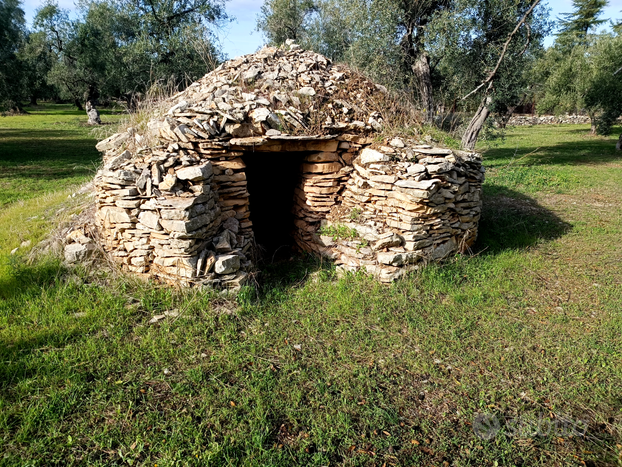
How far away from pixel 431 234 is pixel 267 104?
9.75 ft

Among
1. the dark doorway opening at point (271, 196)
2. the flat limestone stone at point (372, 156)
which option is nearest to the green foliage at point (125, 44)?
the dark doorway opening at point (271, 196)

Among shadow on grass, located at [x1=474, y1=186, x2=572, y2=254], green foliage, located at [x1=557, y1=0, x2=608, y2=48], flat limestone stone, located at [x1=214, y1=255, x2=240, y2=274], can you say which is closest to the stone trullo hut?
flat limestone stone, located at [x1=214, y1=255, x2=240, y2=274]

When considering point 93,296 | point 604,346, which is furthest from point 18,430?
point 604,346

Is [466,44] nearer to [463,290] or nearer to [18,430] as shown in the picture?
[463,290]

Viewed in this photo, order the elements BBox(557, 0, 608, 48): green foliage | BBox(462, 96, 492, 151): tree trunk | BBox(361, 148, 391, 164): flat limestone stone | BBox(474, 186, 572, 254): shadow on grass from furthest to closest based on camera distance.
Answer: BBox(557, 0, 608, 48): green foliage, BBox(462, 96, 492, 151): tree trunk, BBox(474, 186, 572, 254): shadow on grass, BBox(361, 148, 391, 164): flat limestone stone

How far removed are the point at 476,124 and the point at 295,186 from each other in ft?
26.2

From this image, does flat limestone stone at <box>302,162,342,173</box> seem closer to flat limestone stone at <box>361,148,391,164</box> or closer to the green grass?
flat limestone stone at <box>361,148,391,164</box>

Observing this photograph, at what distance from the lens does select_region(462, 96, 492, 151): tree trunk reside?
11383mm

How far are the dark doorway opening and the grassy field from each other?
4.60 feet

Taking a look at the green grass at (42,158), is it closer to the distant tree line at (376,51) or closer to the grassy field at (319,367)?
the distant tree line at (376,51)

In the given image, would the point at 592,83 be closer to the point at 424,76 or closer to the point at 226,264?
the point at 424,76

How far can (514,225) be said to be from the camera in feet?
24.1

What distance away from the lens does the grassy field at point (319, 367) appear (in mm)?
2885

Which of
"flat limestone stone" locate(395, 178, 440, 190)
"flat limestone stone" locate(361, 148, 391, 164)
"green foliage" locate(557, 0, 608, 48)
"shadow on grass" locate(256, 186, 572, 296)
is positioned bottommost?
"shadow on grass" locate(256, 186, 572, 296)
